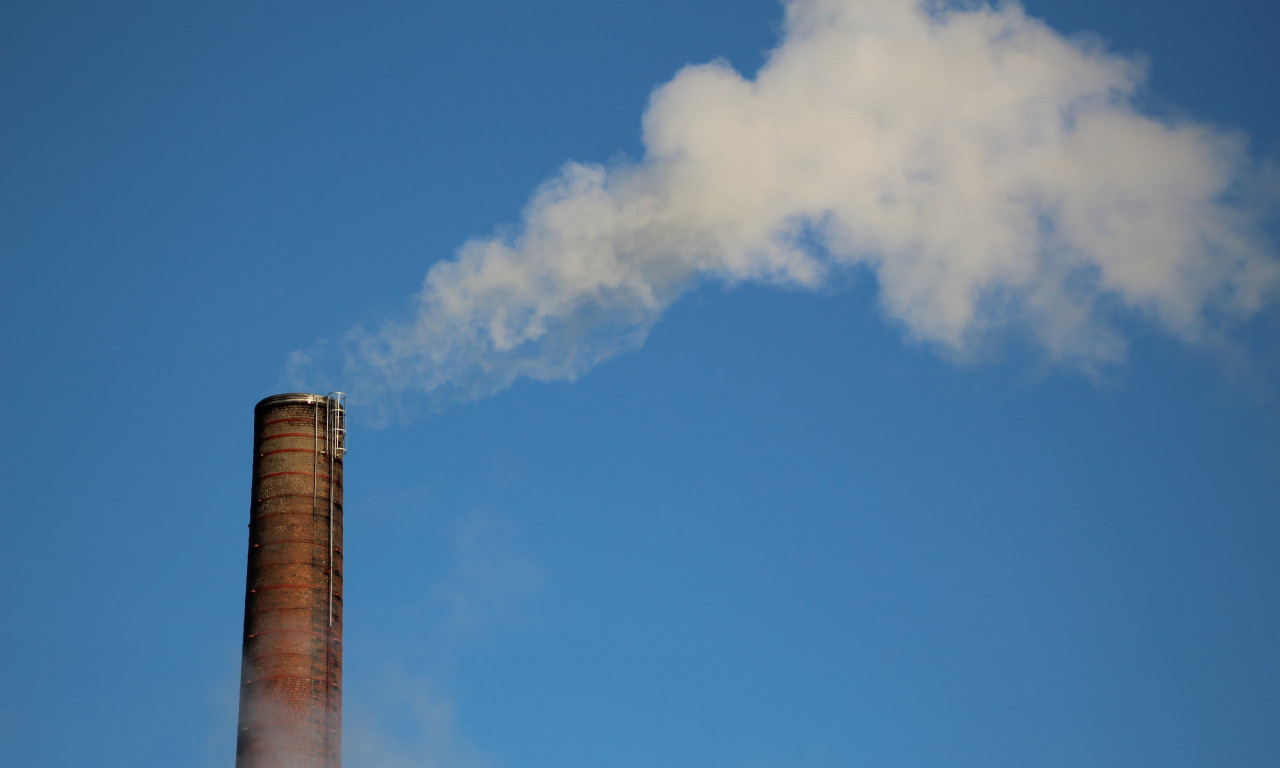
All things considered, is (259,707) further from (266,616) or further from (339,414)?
(339,414)

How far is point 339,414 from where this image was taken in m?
46.9

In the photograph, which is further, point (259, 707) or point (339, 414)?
point (339, 414)

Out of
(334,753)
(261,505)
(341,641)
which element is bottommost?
(334,753)

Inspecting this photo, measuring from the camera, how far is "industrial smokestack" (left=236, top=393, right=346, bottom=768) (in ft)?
141

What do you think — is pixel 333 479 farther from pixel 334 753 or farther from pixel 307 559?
pixel 334 753

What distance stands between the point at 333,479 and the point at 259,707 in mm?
6699

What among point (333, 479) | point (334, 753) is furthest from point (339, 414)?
point (334, 753)

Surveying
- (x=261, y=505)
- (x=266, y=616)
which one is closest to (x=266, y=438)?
(x=261, y=505)

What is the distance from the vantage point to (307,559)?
44.7 meters

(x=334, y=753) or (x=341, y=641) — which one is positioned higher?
(x=341, y=641)

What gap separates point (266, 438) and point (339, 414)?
2.18 meters

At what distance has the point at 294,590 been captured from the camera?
4419cm

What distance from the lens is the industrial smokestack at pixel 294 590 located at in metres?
42.9

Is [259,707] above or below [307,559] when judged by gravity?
below
